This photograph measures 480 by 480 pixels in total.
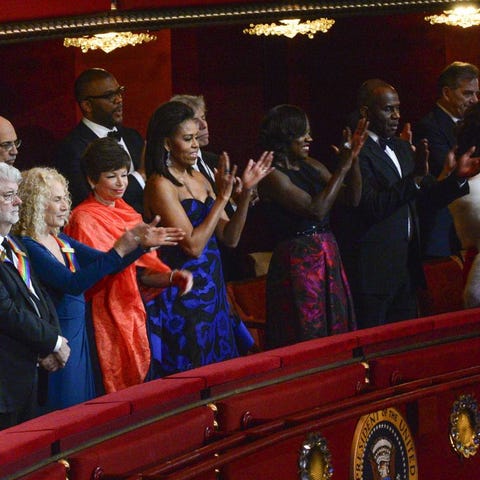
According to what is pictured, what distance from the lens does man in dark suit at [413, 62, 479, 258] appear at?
5.30 m

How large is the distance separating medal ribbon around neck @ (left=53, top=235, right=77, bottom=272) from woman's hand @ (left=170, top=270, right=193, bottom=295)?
1.15ft

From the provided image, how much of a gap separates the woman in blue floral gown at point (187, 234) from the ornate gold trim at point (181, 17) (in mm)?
282

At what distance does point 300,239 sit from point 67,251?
41.3 inches

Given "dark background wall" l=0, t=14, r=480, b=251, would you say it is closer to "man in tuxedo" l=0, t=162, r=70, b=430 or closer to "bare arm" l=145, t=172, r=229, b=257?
"bare arm" l=145, t=172, r=229, b=257

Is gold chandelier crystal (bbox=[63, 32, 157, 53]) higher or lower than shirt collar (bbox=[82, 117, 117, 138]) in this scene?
higher

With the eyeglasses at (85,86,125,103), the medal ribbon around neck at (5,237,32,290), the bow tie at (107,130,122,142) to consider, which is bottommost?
the medal ribbon around neck at (5,237,32,290)

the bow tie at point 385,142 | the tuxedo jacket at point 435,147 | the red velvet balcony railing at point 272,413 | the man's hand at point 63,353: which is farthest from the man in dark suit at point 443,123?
the man's hand at point 63,353

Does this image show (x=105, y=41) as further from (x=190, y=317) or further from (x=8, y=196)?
(x=8, y=196)

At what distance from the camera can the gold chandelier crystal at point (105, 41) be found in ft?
20.3

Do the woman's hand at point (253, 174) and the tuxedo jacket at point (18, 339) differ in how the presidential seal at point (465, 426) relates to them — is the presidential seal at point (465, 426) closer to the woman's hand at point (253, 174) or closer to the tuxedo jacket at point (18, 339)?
the woman's hand at point (253, 174)

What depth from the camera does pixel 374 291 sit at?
483 centimetres

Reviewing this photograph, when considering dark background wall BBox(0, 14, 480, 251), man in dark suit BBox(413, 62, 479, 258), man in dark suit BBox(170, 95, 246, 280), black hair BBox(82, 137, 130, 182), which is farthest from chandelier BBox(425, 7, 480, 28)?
black hair BBox(82, 137, 130, 182)

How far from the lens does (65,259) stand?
3.65 meters

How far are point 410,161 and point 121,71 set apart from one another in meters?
2.07
